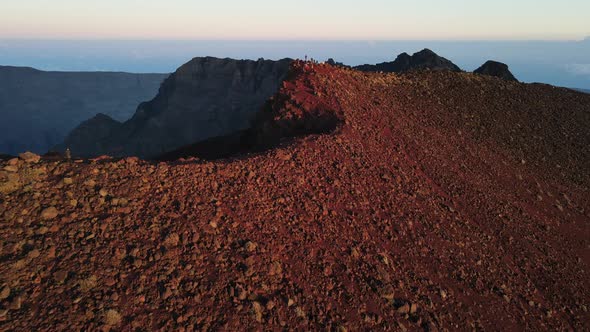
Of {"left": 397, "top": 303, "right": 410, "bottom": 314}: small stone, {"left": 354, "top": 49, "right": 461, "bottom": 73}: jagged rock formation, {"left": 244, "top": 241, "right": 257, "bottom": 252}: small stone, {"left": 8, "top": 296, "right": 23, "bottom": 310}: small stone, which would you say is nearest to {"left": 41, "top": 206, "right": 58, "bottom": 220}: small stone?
{"left": 8, "top": 296, "right": 23, "bottom": 310}: small stone

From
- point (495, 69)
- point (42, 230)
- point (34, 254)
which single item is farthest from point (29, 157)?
point (495, 69)

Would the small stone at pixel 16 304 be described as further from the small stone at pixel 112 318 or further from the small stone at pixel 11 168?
the small stone at pixel 11 168

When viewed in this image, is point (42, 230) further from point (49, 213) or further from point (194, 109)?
point (194, 109)

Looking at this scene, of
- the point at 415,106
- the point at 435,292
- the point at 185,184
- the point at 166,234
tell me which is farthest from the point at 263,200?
the point at 415,106

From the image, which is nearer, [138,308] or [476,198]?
[138,308]

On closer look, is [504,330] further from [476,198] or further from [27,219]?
[27,219]

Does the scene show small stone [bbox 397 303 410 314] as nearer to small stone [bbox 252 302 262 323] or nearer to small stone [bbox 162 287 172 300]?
small stone [bbox 252 302 262 323]

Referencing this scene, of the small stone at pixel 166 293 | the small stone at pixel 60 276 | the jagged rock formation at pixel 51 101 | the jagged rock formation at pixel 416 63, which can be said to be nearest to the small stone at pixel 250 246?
the small stone at pixel 166 293
